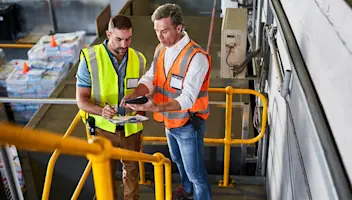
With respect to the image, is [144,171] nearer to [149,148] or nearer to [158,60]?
[149,148]

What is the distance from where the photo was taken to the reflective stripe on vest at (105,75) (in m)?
3.00

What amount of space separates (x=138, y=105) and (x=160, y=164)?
17.7 inches

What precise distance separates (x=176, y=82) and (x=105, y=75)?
1.74ft

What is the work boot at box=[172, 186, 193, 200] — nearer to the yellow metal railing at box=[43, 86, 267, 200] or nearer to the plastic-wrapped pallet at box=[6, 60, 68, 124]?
the yellow metal railing at box=[43, 86, 267, 200]

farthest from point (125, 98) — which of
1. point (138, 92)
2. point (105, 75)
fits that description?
point (105, 75)

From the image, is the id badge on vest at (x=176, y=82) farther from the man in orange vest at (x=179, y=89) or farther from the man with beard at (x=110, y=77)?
the man with beard at (x=110, y=77)

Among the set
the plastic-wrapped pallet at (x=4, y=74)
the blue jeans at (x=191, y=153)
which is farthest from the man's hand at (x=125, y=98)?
the plastic-wrapped pallet at (x=4, y=74)

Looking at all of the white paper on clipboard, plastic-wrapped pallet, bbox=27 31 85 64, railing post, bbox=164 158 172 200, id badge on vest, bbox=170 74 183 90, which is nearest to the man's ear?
id badge on vest, bbox=170 74 183 90

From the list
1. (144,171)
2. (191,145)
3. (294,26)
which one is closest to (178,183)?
(144,171)

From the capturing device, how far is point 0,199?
3668 millimetres

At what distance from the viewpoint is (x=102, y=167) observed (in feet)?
4.79

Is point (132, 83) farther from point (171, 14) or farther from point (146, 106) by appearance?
point (171, 14)

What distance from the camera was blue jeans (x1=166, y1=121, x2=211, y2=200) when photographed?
10.4 feet

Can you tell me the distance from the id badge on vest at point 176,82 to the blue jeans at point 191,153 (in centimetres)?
34
